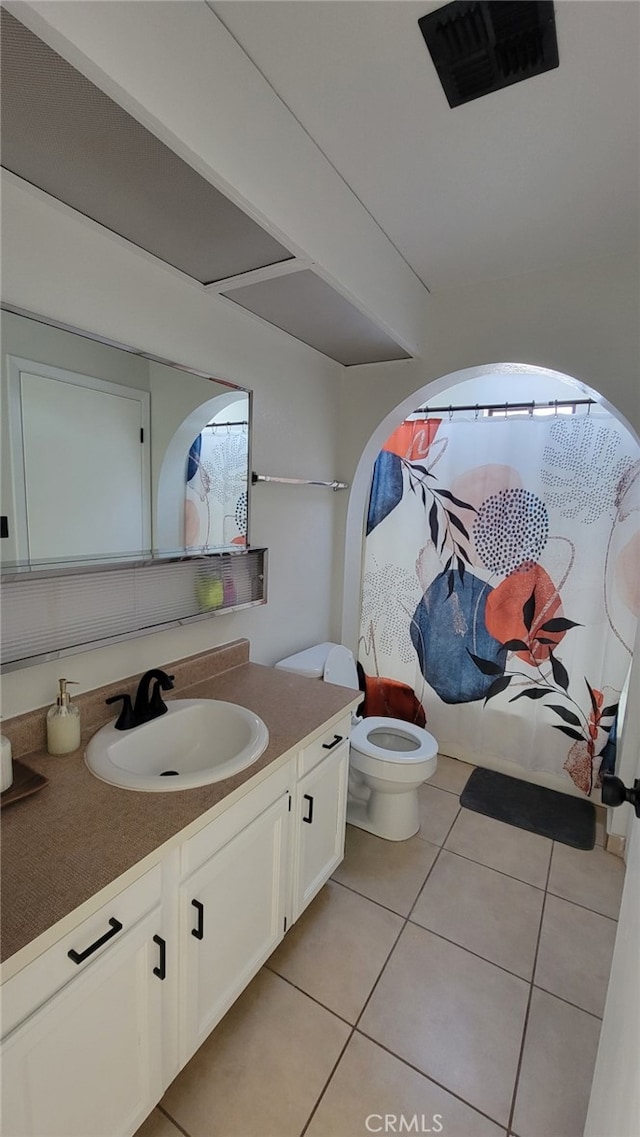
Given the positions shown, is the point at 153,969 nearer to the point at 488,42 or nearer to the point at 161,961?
the point at 161,961

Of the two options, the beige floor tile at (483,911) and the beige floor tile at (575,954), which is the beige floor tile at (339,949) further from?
the beige floor tile at (575,954)

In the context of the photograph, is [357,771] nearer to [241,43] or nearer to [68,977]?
[68,977]

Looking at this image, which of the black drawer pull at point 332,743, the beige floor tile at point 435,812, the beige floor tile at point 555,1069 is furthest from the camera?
the beige floor tile at point 435,812

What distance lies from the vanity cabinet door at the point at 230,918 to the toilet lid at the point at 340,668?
83 centimetres

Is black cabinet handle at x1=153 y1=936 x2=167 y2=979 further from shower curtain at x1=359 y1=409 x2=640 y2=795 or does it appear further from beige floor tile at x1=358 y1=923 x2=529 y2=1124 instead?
shower curtain at x1=359 y1=409 x2=640 y2=795

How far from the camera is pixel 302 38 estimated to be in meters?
0.97

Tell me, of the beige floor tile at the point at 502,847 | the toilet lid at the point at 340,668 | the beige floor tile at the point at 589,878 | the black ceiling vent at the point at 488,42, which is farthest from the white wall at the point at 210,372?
the beige floor tile at the point at 589,878

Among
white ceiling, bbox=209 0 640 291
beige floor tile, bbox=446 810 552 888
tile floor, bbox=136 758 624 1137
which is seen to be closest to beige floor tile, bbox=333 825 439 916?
tile floor, bbox=136 758 624 1137

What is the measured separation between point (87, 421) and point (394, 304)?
1203 millimetres

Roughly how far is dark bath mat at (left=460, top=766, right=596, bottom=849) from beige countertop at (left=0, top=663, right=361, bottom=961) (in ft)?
5.01

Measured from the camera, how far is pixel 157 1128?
1.11 m

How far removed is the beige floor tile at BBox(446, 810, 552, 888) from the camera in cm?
198

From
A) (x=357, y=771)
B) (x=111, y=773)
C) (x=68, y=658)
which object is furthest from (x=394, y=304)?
(x=357, y=771)

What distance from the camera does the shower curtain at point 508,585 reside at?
225cm
